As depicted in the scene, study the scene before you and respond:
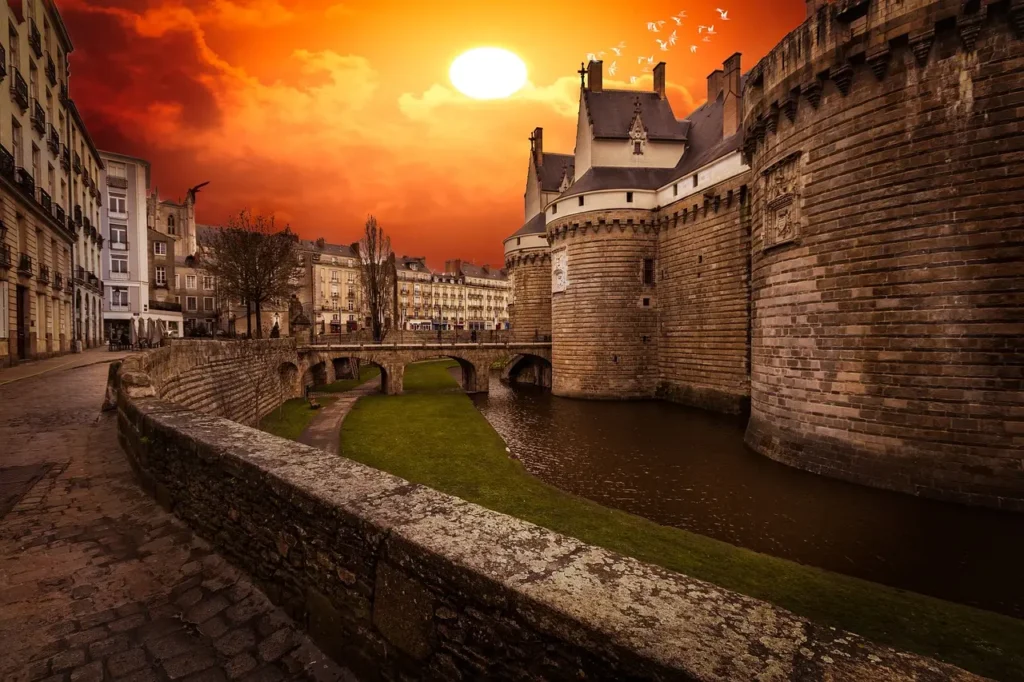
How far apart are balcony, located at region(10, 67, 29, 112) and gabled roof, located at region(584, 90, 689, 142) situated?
29.0 meters

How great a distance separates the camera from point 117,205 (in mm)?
42156

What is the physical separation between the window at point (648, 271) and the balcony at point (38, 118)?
104 feet

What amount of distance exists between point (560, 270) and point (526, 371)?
51.9 feet

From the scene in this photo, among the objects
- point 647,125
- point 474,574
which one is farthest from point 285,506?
point 647,125

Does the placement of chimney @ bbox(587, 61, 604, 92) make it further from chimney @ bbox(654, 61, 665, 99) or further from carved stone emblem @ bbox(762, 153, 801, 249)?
carved stone emblem @ bbox(762, 153, 801, 249)

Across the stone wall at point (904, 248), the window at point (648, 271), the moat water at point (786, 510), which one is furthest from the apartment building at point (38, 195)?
the window at point (648, 271)

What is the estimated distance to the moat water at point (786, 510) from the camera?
885 centimetres

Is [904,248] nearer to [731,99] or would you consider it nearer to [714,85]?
[731,99]

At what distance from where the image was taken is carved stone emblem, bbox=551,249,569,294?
32.2m

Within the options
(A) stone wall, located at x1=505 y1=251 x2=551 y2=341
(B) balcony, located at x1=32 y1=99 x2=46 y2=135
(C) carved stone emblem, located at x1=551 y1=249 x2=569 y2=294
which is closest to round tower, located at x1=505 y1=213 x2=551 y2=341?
(A) stone wall, located at x1=505 y1=251 x2=551 y2=341

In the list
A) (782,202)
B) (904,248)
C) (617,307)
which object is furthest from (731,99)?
(904,248)

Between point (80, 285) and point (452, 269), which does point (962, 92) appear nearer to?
point (80, 285)

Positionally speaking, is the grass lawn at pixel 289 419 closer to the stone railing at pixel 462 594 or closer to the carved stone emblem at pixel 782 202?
the stone railing at pixel 462 594

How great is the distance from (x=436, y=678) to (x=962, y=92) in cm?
1548
